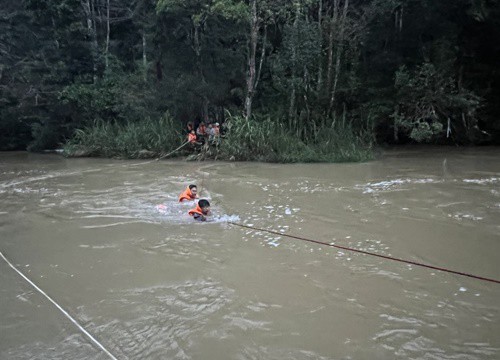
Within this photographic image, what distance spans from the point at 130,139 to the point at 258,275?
14.5m

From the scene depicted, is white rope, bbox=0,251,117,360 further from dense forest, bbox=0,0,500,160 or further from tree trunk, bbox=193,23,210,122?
tree trunk, bbox=193,23,210,122

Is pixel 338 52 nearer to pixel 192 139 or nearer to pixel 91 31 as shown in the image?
pixel 192 139

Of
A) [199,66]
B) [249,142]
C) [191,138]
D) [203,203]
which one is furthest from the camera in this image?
[199,66]

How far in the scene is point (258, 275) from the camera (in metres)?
5.13

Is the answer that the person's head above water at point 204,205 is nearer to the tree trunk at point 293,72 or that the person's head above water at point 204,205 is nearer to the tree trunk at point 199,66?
the tree trunk at point 293,72

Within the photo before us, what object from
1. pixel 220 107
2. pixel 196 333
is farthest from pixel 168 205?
pixel 220 107

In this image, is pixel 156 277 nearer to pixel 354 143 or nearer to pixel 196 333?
pixel 196 333

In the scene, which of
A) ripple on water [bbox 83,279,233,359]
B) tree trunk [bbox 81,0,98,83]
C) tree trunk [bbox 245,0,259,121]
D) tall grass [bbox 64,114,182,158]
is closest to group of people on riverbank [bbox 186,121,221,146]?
tall grass [bbox 64,114,182,158]

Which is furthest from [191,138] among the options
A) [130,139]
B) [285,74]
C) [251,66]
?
[285,74]

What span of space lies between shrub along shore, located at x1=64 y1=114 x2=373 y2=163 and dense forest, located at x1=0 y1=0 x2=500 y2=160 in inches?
2.8

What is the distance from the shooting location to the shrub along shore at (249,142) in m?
15.3

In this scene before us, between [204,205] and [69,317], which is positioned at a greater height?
[204,205]

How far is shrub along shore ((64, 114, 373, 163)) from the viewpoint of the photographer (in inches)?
603

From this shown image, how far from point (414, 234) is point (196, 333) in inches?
150
